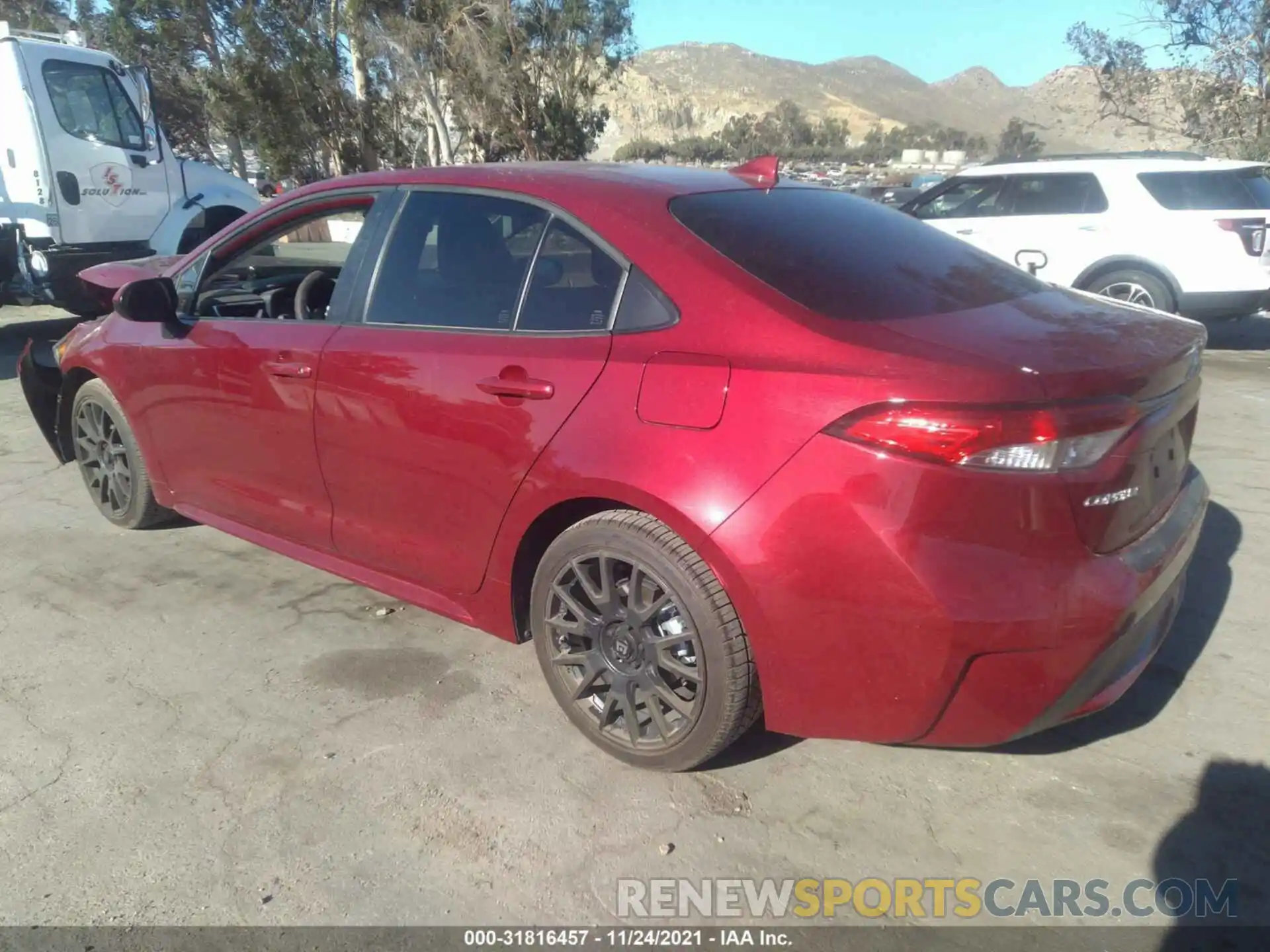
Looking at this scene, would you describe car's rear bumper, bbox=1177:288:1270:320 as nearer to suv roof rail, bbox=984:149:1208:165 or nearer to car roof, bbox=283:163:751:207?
suv roof rail, bbox=984:149:1208:165

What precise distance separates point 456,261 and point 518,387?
65cm

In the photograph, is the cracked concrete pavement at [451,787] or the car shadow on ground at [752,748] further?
the car shadow on ground at [752,748]

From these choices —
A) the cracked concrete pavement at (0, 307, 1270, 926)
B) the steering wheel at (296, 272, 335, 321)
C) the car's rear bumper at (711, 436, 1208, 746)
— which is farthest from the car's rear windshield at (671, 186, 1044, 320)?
the steering wheel at (296, 272, 335, 321)

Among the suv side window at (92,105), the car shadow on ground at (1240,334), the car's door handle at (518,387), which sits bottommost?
the car shadow on ground at (1240,334)

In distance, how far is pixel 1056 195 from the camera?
9.28m

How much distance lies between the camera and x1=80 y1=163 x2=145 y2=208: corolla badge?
32.4ft

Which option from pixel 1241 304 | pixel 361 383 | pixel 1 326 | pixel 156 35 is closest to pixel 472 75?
pixel 156 35

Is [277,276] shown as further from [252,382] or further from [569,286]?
[569,286]

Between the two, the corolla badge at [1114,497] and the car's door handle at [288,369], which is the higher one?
the car's door handle at [288,369]

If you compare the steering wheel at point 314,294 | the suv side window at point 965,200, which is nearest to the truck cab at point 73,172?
the steering wheel at point 314,294

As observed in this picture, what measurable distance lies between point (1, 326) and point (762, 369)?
39.4 ft

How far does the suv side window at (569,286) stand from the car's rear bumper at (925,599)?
0.82 metres

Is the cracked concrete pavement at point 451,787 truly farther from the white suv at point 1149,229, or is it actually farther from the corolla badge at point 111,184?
the corolla badge at point 111,184

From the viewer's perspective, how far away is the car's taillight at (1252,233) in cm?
835
